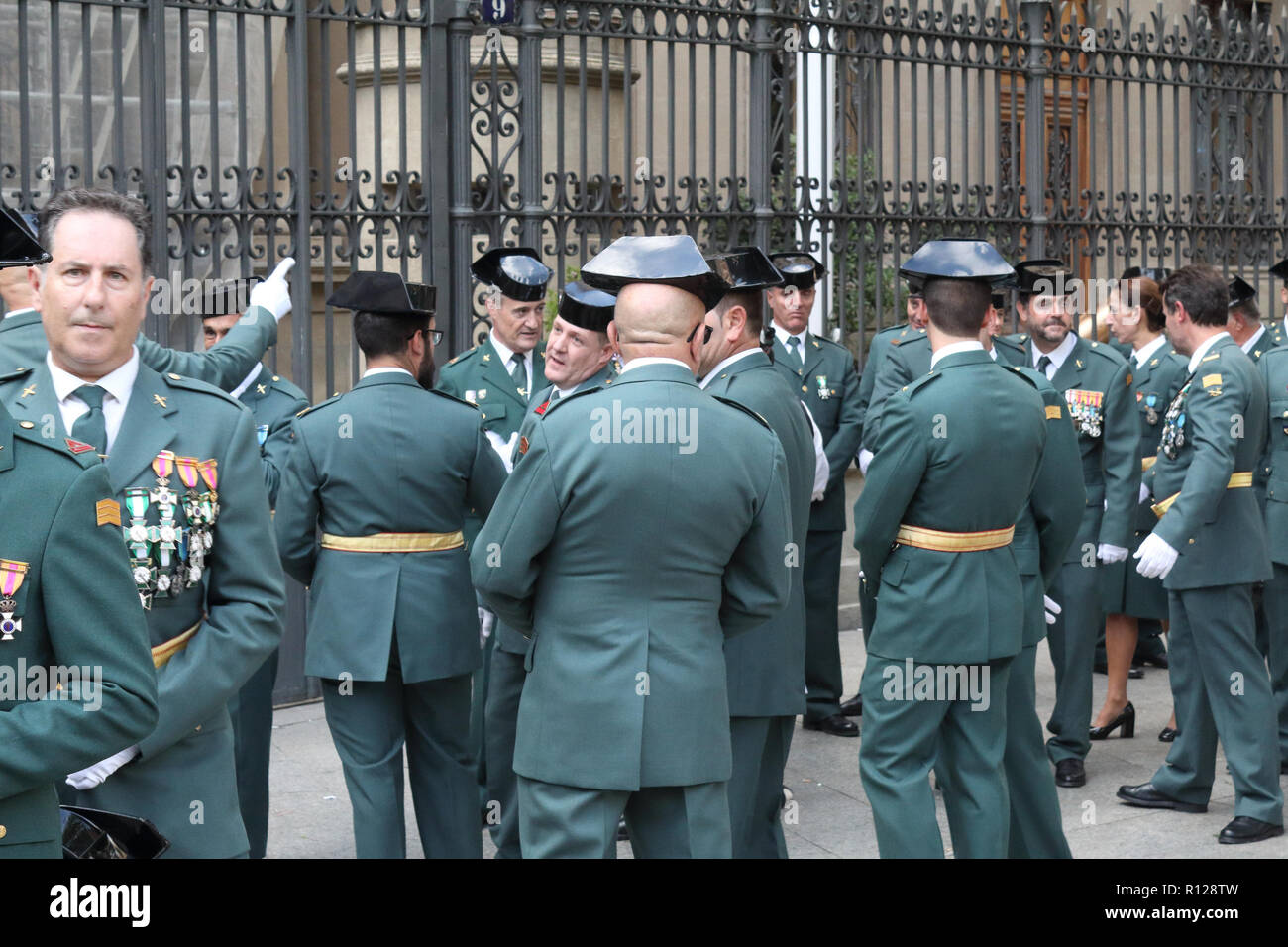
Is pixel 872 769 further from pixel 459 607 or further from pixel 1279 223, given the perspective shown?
pixel 1279 223

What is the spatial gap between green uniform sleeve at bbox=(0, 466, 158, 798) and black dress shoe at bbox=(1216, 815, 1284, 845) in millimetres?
4494

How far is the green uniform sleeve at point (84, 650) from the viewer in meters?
2.31

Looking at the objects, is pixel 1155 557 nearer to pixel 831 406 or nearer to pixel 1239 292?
pixel 1239 292

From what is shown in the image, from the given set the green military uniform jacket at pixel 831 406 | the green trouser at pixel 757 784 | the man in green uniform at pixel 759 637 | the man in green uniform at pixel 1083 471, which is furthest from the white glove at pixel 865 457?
the green trouser at pixel 757 784

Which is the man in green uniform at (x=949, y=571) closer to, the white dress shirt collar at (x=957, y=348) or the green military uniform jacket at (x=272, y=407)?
the white dress shirt collar at (x=957, y=348)

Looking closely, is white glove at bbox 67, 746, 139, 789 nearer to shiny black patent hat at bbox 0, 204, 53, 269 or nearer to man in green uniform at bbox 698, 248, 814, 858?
shiny black patent hat at bbox 0, 204, 53, 269

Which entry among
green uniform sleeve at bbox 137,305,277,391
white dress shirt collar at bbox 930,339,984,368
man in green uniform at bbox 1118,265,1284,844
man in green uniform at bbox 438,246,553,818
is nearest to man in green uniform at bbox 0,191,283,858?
green uniform sleeve at bbox 137,305,277,391

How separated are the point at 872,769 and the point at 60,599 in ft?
9.44

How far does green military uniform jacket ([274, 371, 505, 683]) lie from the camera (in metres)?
4.71

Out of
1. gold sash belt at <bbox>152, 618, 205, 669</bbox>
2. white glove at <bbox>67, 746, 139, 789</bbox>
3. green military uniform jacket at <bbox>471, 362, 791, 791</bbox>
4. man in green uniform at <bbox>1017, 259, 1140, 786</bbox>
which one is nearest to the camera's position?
white glove at <bbox>67, 746, 139, 789</bbox>

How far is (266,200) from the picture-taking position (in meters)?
7.02

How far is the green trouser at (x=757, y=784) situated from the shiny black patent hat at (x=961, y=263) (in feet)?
4.91

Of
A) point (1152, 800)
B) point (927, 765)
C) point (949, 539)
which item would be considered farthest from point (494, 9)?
point (1152, 800)
